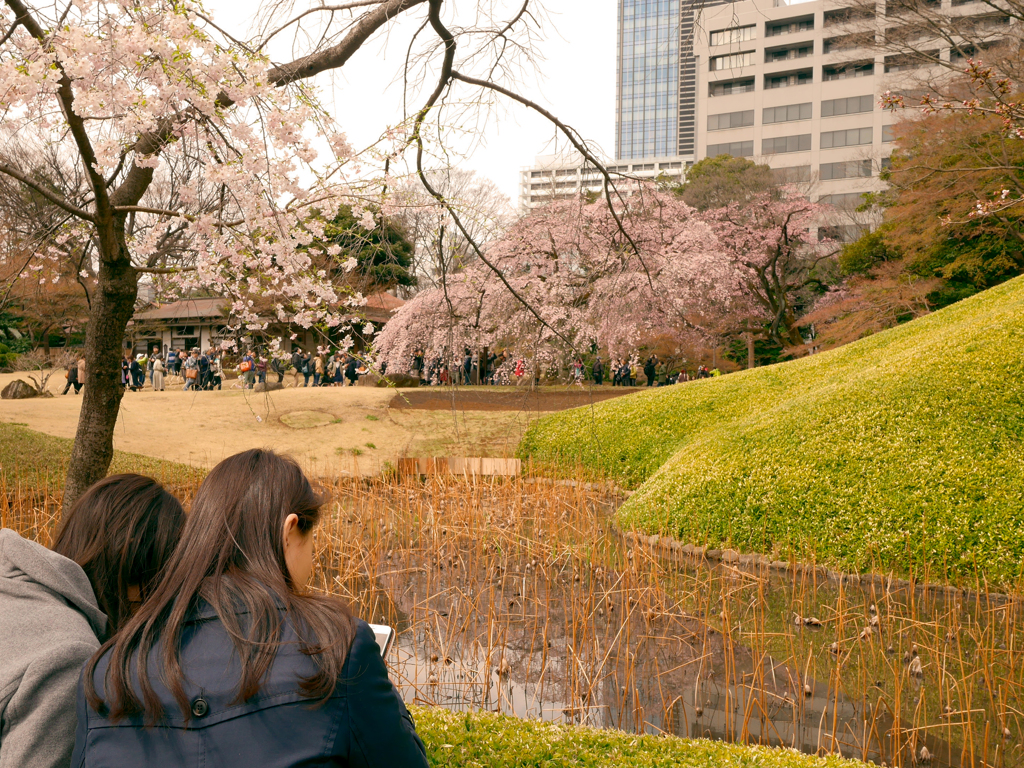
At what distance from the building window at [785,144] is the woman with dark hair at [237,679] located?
4011cm

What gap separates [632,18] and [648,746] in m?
4.78

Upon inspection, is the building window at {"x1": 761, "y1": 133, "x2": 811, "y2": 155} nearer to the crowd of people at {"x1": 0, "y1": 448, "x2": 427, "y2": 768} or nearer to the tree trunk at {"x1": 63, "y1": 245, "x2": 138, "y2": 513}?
the tree trunk at {"x1": 63, "y1": 245, "x2": 138, "y2": 513}

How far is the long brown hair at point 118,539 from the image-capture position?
57.4 inches

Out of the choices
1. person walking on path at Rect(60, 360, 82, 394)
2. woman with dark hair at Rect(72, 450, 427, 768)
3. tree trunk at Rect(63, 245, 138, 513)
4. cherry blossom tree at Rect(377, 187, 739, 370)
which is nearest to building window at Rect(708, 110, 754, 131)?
cherry blossom tree at Rect(377, 187, 739, 370)

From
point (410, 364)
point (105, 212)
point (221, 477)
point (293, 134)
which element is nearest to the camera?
point (221, 477)

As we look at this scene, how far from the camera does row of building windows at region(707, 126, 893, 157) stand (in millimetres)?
35062

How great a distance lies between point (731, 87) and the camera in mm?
38125

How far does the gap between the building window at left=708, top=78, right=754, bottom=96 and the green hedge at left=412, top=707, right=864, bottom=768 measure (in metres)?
40.5

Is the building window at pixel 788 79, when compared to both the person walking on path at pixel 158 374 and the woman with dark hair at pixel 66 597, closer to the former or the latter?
the person walking on path at pixel 158 374

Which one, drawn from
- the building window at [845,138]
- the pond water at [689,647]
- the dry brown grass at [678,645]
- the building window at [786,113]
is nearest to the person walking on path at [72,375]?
the dry brown grass at [678,645]

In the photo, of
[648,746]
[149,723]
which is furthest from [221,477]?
[648,746]

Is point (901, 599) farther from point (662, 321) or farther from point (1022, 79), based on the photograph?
point (662, 321)

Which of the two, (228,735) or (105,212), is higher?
(105,212)

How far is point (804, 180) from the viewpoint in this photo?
2388cm
